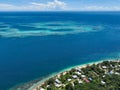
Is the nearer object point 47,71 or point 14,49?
point 47,71

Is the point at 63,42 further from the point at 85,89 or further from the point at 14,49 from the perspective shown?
the point at 85,89

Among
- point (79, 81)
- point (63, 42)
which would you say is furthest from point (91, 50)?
point (79, 81)

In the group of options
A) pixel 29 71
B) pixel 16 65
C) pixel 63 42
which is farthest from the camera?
pixel 63 42

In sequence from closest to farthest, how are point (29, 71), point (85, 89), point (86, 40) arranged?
point (85, 89), point (29, 71), point (86, 40)

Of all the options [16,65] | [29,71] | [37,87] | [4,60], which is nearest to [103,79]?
[37,87]

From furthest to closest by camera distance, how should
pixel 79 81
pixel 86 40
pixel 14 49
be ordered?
pixel 86 40
pixel 14 49
pixel 79 81

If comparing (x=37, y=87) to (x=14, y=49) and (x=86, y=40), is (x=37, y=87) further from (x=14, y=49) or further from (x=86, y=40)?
(x=86, y=40)
